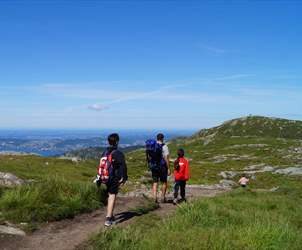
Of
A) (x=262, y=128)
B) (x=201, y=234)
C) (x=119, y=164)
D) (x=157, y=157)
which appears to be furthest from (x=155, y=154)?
(x=262, y=128)

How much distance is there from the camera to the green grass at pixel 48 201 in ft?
48.3

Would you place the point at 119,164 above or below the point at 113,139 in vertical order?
below

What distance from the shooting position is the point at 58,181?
57.5 ft

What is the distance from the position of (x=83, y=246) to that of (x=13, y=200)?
16.8 feet

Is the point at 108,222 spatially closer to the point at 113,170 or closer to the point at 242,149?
the point at 113,170

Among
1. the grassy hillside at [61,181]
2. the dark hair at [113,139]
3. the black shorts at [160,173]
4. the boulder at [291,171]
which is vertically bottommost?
the boulder at [291,171]

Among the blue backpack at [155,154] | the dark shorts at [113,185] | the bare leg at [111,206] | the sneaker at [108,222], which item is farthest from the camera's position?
the blue backpack at [155,154]

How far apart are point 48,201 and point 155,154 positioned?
18.1 ft

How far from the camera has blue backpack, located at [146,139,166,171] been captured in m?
19.6

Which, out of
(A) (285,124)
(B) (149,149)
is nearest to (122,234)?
(B) (149,149)

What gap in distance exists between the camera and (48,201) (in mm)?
15961

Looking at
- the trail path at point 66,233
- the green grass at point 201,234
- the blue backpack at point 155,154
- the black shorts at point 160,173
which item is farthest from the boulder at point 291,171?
the green grass at point 201,234

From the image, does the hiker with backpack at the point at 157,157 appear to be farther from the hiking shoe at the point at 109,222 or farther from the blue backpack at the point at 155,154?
the hiking shoe at the point at 109,222

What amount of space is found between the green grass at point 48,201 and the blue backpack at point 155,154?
295cm
